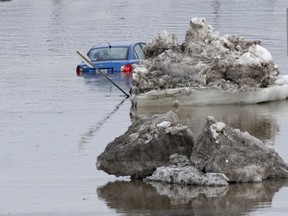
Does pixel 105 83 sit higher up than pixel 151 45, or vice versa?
pixel 151 45

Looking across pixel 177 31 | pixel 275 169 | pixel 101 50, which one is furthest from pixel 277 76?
pixel 177 31

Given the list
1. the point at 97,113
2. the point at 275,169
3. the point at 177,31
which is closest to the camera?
the point at 275,169

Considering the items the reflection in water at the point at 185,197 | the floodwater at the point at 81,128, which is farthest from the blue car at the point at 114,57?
the reflection in water at the point at 185,197

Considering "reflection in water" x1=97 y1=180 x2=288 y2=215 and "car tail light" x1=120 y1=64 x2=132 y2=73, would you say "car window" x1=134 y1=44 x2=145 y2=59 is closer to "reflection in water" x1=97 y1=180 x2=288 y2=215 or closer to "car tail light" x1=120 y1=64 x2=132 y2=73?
"car tail light" x1=120 y1=64 x2=132 y2=73

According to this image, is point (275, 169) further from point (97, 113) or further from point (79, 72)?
point (79, 72)

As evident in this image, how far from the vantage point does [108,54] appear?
132ft

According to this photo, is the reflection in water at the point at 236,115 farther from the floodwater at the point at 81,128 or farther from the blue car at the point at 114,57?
the blue car at the point at 114,57

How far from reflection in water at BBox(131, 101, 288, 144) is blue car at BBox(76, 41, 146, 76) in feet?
25.6

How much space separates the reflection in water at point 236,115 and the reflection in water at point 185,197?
23.5 feet

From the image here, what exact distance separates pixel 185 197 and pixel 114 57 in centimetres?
2128

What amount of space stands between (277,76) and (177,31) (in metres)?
26.9

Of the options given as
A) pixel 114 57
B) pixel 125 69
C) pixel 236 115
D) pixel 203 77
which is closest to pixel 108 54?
pixel 114 57

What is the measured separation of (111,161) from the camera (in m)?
20.8

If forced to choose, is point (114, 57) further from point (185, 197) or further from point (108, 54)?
point (185, 197)
